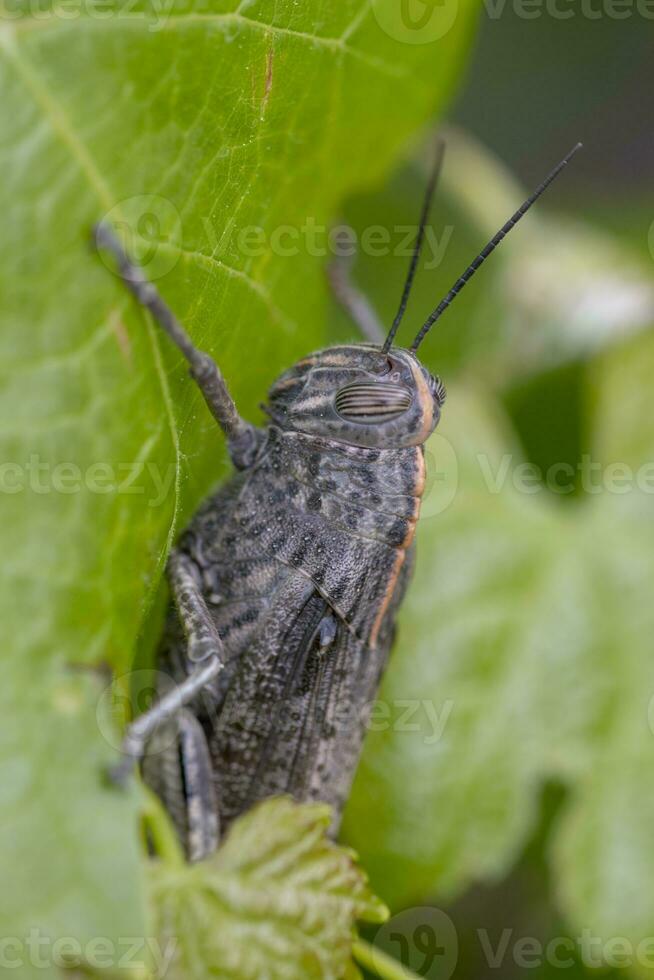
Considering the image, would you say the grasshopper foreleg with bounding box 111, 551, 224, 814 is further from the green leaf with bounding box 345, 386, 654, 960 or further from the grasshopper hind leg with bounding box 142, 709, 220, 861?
the green leaf with bounding box 345, 386, 654, 960

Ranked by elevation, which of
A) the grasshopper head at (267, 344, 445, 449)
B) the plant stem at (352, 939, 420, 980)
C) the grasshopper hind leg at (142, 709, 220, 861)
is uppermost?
the grasshopper head at (267, 344, 445, 449)

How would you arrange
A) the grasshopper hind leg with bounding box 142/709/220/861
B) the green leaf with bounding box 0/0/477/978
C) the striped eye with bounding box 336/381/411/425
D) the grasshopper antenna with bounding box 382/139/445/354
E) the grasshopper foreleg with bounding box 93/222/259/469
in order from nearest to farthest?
the green leaf with bounding box 0/0/477/978, the grasshopper foreleg with bounding box 93/222/259/469, the grasshopper antenna with bounding box 382/139/445/354, the striped eye with bounding box 336/381/411/425, the grasshopper hind leg with bounding box 142/709/220/861

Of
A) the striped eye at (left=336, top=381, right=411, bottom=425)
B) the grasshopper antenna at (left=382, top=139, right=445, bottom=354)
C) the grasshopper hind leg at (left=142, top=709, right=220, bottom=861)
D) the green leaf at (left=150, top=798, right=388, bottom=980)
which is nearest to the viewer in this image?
the green leaf at (left=150, top=798, right=388, bottom=980)

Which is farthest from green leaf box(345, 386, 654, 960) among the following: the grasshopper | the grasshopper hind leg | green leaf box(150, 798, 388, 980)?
green leaf box(150, 798, 388, 980)

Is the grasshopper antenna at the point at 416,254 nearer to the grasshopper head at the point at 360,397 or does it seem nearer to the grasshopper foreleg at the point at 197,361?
the grasshopper head at the point at 360,397

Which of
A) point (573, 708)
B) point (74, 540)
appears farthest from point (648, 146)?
point (74, 540)

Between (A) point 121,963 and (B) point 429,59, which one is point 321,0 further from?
(A) point 121,963

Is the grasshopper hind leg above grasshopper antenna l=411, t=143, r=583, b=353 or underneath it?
underneath

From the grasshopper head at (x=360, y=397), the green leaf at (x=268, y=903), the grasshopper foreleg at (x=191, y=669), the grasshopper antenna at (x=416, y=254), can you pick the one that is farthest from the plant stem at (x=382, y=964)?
the grasshopper antenna at (x=416, y=254)
